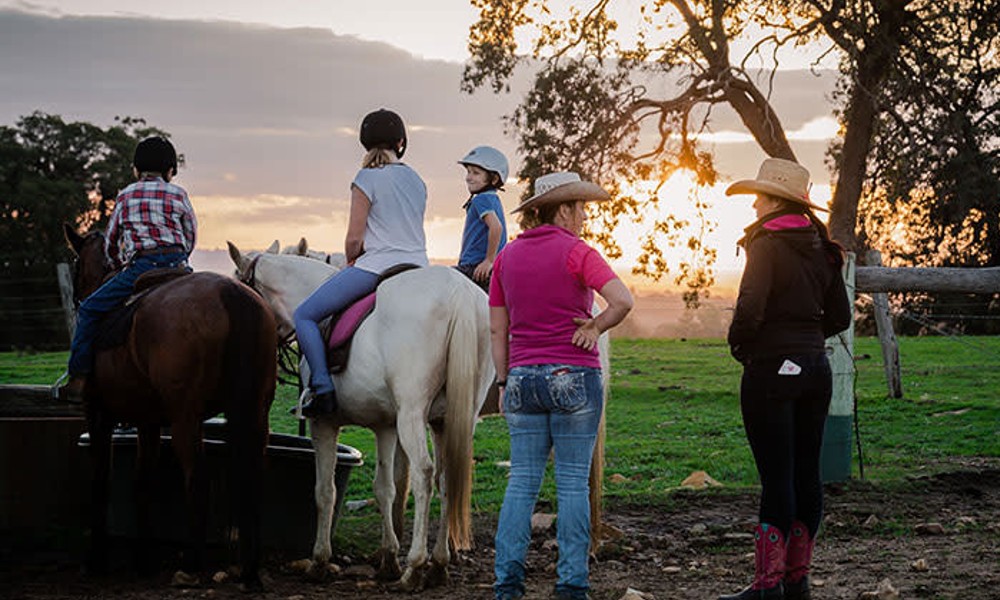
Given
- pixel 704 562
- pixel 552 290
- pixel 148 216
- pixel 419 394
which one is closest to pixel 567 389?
pixel 552 290

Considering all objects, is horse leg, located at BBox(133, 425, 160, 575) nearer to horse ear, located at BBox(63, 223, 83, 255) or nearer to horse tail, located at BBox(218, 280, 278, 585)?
horse tail, located at BBox(218, 280, 278, 585)

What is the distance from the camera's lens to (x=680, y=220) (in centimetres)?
2180

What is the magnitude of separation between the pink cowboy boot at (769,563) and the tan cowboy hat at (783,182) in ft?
5.35

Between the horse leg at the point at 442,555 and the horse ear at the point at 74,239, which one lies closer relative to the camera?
the horse leg at the point at 442,555

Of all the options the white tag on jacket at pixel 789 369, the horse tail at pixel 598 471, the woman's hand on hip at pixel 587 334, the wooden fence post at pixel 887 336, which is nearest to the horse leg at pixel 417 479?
the horse tail at pixel 598 471

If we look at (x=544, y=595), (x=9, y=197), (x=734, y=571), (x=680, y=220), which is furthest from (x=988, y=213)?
(x=9, y=197)

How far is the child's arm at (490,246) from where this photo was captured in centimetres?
748

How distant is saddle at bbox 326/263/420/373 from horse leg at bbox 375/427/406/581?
21.2 inches

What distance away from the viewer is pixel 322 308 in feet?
22.5

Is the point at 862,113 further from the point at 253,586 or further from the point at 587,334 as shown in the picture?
the point at 253,586

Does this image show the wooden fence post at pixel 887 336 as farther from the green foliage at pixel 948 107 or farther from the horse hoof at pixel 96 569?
the horse hoof at pixel 96 569

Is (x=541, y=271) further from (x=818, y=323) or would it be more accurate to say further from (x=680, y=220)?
(x=680, y=220)

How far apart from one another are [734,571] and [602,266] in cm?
271

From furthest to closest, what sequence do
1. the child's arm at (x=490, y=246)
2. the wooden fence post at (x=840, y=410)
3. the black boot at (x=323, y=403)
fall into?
the wooden fence post at (x=840, y=410)
the child's arm at (x=490, y=246)
the black boot at (x=323, y=403)
